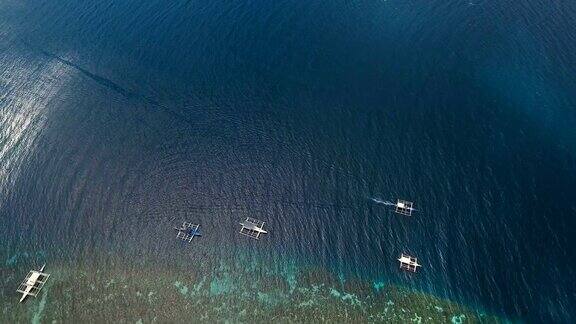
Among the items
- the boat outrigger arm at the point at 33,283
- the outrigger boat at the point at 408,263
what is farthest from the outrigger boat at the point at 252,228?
the boat outrigger arm at the point at 33,283

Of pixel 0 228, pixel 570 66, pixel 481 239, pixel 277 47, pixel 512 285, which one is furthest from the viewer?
pixel 277 47

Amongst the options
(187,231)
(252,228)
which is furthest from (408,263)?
(187,231)

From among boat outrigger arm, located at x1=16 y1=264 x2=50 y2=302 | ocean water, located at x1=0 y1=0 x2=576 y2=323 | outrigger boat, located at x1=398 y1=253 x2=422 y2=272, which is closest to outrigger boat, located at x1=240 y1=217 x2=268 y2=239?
ocean water, located at x1=0 y1=0 x2=576 y2=323

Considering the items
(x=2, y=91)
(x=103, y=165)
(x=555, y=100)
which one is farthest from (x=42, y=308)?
(x=555, y=100)

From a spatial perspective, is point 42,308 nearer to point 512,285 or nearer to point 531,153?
point 512,285

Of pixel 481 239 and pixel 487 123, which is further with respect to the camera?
pixel 487 123

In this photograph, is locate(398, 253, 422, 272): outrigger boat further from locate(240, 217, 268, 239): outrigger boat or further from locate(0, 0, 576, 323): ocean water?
locate(240, 217, 268, 239): outrigger boat

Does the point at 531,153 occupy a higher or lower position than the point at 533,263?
higher
